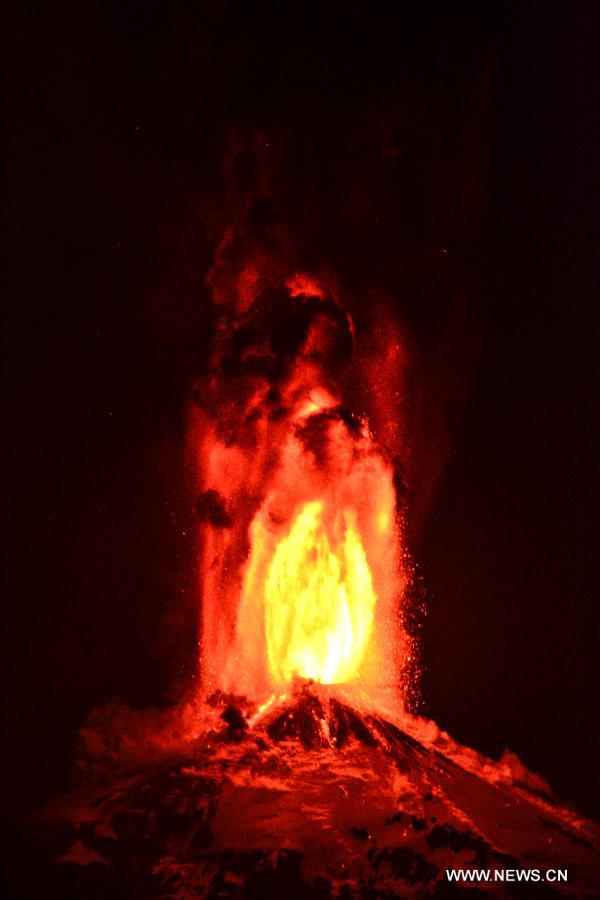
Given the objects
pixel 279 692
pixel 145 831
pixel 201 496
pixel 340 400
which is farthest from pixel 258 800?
pixel 340 400

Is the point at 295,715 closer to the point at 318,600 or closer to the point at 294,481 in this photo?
the point at 318,600

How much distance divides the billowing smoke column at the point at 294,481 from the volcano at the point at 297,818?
2.10 meters

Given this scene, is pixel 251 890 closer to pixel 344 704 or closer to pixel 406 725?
pixel 344 704

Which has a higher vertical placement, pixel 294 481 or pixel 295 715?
pixel 294 481

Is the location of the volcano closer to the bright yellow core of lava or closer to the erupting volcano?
the erupting volcano

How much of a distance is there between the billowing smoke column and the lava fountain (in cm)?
2

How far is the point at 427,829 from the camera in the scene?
1150cm

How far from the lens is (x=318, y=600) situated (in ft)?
54.1

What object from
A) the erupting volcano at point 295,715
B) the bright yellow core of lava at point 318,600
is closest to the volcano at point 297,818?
the erupting volcano at point 295,715

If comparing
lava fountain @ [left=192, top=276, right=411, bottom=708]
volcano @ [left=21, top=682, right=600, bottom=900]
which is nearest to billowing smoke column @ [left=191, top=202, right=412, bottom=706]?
Answer: lava fountain @ [left=192, top=276, right=411, bottom=708]

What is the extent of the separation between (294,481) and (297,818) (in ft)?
21.7

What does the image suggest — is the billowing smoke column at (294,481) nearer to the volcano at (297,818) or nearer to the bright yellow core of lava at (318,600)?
the bright yellow core of lava at (318,600)

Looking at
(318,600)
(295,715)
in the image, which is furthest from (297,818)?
(318,600)

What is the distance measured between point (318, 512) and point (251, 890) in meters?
7.63
